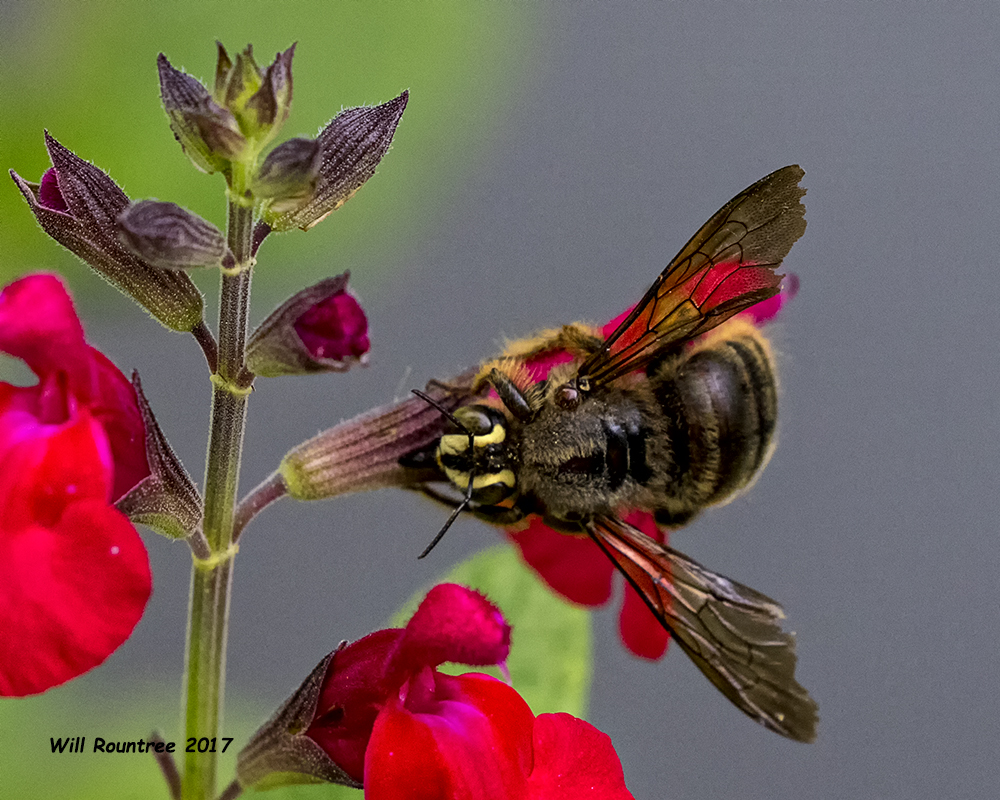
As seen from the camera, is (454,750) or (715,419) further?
(715,419)

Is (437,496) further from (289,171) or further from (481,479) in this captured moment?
(289,171)

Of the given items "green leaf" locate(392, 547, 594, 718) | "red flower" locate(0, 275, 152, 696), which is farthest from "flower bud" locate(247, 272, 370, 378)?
"green leaf" locate(392, 547, 594, 718)

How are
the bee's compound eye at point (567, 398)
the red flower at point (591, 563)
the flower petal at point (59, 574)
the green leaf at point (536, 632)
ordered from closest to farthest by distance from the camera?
the flower petal at point (59, 574)
the bee's compound eye at point (567, 398)
the red flower at point (591, 563)
the green leaf at point (536, 632)

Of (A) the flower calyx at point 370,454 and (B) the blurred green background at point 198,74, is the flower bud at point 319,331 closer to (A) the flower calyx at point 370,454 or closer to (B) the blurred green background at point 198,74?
(A) the flower calyx at point 370,454

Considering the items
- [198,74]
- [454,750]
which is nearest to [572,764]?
[454,750]

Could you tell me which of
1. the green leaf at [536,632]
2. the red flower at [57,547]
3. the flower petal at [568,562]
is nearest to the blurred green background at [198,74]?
the green leaf at [536,632]

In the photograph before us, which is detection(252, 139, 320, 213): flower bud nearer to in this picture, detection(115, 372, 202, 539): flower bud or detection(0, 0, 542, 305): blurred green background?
detection(115, 372, 202, 539): flower bud
